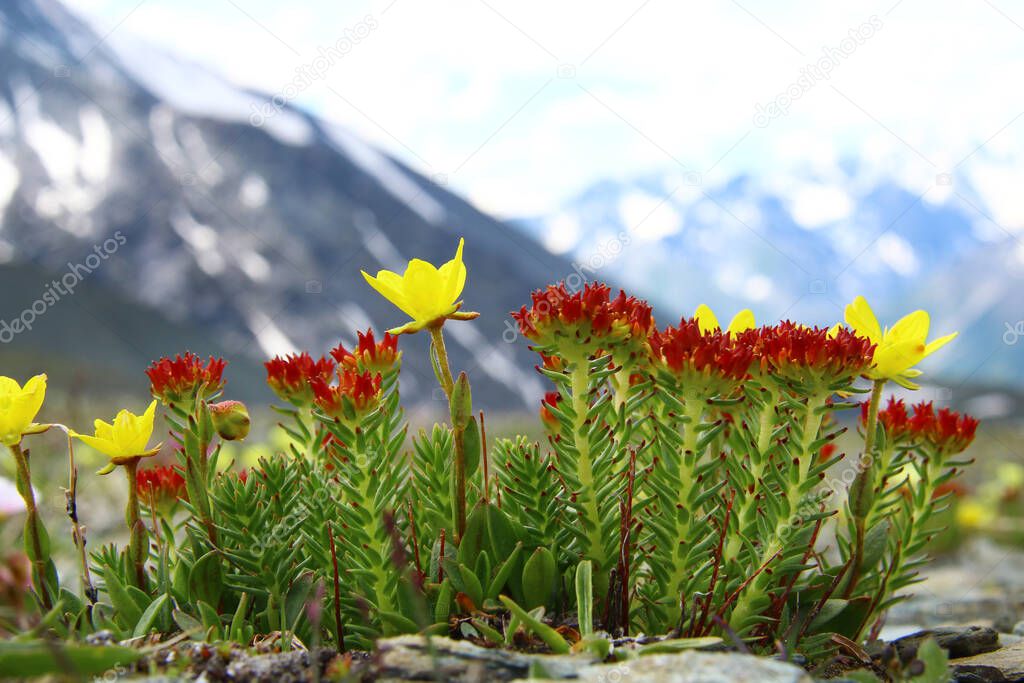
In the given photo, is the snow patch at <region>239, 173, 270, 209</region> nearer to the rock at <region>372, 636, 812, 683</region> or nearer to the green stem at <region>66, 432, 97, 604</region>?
the green stem at <region>66, 432, 97, 604</region>

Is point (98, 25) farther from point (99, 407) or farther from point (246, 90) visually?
point (99, 407)

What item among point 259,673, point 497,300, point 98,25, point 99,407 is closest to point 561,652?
point 259,673

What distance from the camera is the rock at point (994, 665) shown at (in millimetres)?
2643

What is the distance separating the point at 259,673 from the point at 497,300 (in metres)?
142

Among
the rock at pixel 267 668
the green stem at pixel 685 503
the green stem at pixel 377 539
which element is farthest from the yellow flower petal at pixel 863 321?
the rock at pixel 267 668

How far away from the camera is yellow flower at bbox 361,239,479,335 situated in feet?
7.80

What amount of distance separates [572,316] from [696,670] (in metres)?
0.98

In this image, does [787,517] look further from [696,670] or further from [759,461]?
[696,670]

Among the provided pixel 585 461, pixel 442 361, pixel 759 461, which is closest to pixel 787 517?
pixel 759 461

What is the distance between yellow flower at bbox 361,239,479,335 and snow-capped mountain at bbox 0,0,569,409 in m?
115

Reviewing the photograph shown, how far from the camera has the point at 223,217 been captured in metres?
144

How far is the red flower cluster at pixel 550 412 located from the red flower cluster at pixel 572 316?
32cm

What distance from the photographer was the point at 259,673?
210 cm

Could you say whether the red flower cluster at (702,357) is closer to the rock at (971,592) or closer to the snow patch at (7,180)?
the rock at (971,592)
